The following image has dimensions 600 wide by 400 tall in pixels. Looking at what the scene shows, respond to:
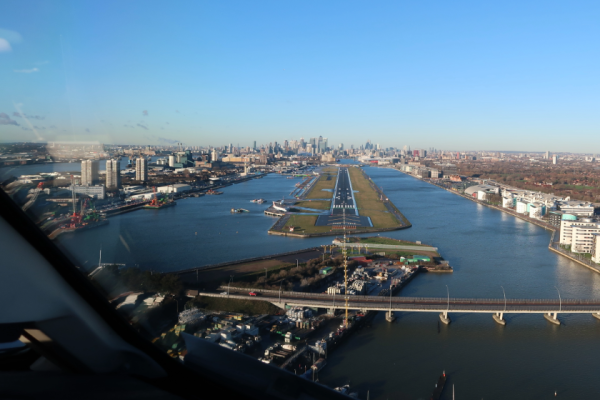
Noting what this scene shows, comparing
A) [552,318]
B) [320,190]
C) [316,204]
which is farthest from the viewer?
[320,190]

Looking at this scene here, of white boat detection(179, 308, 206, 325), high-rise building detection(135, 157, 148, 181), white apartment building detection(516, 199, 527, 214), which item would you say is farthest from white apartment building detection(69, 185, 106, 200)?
white apartment building detection(516, 199, 527, 214)

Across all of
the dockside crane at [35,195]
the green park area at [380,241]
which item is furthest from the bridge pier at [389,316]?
the dockside crane at [35,195]

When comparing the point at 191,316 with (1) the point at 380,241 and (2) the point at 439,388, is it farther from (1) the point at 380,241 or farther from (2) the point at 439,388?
(1) the point at 380,241

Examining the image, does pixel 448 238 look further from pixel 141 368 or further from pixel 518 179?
pixel 518 179

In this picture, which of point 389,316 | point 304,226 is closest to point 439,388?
point 389,316

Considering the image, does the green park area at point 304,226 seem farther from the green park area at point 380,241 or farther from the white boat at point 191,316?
the white boat at point 191,316

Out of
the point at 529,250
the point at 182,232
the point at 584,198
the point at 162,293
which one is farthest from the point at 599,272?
the point at 584,198
